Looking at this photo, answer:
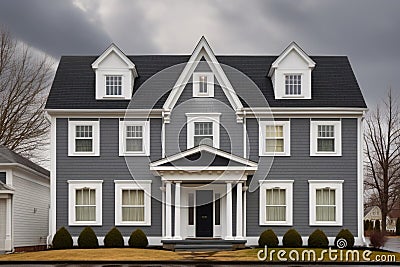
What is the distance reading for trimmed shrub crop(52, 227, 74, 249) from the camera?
39.1 metres

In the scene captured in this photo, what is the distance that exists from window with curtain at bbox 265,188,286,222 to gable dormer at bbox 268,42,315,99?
4.91 m

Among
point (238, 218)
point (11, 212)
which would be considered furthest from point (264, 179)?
point (11, 212)

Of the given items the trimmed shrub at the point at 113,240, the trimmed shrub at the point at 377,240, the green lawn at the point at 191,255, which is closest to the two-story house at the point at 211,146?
the trimmed shrub at the point at 377,240

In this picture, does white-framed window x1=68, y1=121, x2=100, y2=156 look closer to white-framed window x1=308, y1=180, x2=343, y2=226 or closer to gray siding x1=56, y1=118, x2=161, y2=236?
gray siding x1=56, y1=118, x2=161, y2=236

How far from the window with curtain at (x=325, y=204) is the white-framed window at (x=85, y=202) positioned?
10897 mm

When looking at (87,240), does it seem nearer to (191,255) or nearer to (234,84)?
(191,255)

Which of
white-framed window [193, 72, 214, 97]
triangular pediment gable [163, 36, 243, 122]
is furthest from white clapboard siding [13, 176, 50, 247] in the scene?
white-framed window [193, 72, 214, 97]

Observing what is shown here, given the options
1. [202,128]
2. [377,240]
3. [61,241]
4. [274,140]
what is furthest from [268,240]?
[61,241]

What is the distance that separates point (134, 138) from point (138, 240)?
5330 millimetres

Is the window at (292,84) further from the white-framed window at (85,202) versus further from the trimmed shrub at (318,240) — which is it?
the white-framed window at (85,202)

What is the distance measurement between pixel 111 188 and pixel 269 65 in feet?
36.7

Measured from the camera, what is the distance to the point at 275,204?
41031 mm

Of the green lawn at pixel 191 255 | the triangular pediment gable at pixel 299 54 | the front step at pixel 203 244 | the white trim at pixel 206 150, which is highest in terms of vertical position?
the triangular pediment gable at pixel 299 54

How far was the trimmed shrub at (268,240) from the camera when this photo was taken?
39.5m
